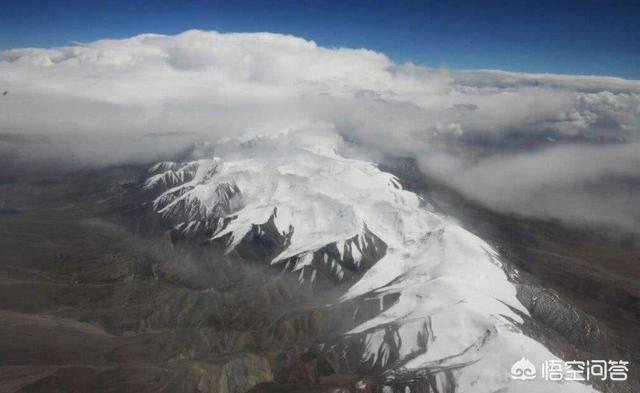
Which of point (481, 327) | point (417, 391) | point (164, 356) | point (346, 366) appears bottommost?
point (164, 356)

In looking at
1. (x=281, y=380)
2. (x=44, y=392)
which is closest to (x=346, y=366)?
(x=281, y=380)

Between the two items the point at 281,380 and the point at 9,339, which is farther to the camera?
the point at 9,339

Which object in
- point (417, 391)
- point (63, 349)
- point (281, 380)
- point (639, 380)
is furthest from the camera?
point (63, 349)

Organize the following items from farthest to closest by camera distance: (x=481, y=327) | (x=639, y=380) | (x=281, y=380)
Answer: (x=281, y=380) < (x=481, y=327) < (x=639, y=380)

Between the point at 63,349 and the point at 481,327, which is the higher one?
the point at 481,327

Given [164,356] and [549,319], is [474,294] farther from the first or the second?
[164,356]

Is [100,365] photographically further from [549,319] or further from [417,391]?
[549,319]
